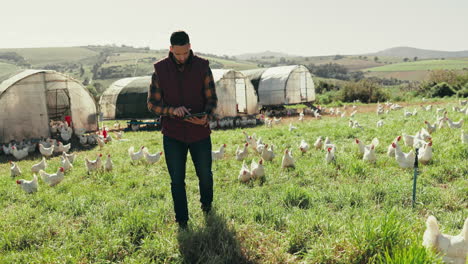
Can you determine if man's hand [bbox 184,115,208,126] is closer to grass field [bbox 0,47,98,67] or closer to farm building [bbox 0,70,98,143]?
farm building [bbox 0,70,98,143]

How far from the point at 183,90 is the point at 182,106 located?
0.23m

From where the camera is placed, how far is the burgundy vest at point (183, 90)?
348cm

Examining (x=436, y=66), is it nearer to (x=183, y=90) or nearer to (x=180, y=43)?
(x=183, y=90)

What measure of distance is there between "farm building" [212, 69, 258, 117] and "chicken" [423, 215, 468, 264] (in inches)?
592

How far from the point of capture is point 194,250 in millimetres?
3076

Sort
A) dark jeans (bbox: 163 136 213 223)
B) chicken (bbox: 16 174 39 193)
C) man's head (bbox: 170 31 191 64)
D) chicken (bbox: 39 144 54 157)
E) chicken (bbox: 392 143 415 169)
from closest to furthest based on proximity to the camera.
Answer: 1. man's head (bbox: 170 31 191 64)
2. dark jeans (bbox: 163 136 213 223)
3. chicken (bbox: 392 143 415 169)
4. chicken (bbox: 16 174 39 193)
5. chicken (bbox: 39 144 54 157)

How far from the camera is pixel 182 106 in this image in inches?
133

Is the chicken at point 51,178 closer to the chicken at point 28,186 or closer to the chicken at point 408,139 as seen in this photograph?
the chicken at point 28,186

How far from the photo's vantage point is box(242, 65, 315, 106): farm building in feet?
76.5

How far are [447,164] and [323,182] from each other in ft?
7.32

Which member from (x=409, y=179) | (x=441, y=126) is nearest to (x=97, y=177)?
(x=409, y=179)

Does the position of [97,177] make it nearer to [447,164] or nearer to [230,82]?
[447,164]

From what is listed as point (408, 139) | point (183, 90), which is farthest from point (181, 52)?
point (408, 139)

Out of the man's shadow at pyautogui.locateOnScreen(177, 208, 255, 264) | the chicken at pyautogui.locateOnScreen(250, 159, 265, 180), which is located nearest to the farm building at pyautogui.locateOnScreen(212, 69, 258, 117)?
the chicken at pyautogui.locateOnScreen(250, 159, 265, 180)
